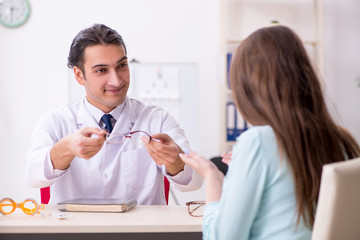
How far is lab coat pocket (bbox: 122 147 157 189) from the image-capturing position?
202 centimetres

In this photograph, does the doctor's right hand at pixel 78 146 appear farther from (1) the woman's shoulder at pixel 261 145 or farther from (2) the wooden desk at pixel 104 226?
(1) the woman's shoulder at pixel 261 145

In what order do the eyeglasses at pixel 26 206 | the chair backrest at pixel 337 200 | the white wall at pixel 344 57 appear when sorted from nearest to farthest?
the chair backrest at pixel 337 200, the eyeglasses at pixel 26 206, the white wall at pixel 344 57

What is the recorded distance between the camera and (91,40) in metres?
2.04

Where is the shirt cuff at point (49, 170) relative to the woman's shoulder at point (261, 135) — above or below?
below

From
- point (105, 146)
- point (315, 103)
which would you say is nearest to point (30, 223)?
point (105, 146)

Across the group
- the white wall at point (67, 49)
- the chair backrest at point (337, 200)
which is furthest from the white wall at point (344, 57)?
the chair backrest at point (337, 200)

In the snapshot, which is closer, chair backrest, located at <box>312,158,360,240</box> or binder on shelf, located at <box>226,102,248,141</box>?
chair backrest, located at <box>312,158,360,240</box>

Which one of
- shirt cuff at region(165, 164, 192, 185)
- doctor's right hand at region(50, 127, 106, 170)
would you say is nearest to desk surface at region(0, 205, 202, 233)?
doctor's right hand at region(50, 127, 106, 170)

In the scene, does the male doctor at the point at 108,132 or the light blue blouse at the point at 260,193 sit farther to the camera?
the male doctor at the point at 108,132

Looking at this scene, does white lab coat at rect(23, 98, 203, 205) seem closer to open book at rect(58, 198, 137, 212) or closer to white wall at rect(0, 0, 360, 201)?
open book at rect(58, 198, 137, 212)

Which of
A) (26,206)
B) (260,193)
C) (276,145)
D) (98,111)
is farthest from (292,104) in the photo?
(98,111)

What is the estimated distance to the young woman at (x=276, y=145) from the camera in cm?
100

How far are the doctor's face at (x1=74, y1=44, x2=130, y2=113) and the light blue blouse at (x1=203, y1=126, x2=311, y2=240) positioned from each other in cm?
110

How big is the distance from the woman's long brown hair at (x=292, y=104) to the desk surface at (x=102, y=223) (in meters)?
0.51
